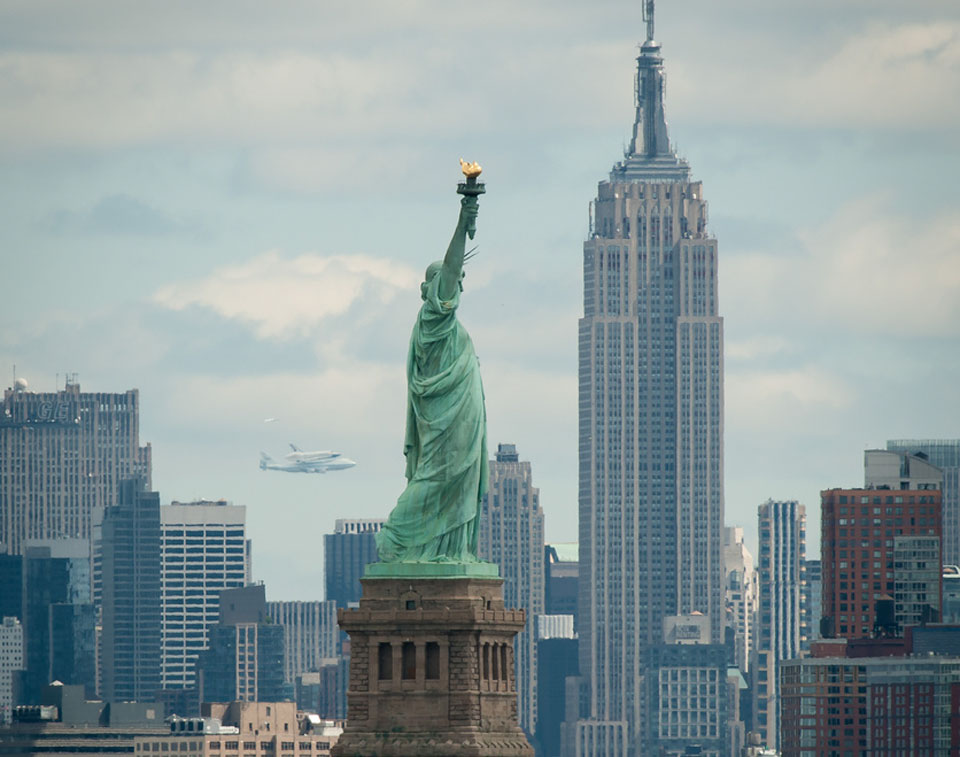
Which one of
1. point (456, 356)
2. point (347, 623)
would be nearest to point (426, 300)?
point (456, 356)

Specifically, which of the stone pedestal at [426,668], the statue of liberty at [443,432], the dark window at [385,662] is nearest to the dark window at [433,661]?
the stone pedestal at [426,668]

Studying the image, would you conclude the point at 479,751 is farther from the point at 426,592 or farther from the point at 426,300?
the point at 426,300

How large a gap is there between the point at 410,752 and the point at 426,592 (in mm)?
3948

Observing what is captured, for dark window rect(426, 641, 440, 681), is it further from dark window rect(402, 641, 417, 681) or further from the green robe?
the green robe

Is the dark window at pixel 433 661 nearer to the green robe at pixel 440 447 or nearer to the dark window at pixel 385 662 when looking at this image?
the dark window at pixel 385 662

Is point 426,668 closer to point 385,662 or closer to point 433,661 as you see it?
point 433,661

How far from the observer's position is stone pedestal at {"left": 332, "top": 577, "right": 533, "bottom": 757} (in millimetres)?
98312

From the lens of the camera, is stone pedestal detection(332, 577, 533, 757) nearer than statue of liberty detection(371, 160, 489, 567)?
Yes

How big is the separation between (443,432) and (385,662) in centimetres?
596

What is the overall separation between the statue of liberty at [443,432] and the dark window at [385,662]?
2181mm

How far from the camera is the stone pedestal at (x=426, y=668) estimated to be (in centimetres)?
9831

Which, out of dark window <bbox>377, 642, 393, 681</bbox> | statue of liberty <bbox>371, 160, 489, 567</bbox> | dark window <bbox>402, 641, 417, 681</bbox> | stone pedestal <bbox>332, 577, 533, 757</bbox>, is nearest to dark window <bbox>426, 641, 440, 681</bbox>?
stone pedestal <bbox>332, 577, 533, 757</bbox>

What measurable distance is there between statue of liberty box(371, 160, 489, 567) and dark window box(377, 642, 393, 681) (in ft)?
7.16

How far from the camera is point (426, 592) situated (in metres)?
99.1
